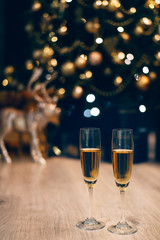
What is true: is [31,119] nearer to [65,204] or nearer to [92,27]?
[92,27]

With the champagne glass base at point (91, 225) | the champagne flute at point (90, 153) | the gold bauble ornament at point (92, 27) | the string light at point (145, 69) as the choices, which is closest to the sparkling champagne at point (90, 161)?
the champagne flute at point (90, 153)

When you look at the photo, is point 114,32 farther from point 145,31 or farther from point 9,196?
→ point 9,196

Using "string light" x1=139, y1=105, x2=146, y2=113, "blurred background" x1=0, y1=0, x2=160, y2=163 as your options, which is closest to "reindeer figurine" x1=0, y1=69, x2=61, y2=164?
"blurred background" x1=0, y1=0, x2=160, y2=163

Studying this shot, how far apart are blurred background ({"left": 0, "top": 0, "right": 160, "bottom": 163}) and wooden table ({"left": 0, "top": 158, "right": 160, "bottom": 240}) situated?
0.59 meters

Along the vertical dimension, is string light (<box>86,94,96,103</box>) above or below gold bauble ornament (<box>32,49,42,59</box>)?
below

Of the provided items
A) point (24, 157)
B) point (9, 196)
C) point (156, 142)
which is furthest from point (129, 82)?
point (9, 196)

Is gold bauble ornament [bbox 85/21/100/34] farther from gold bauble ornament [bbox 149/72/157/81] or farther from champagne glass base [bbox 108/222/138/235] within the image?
champagne glass base [bbox 108/222/138/235]

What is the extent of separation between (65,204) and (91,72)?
1.45 metres

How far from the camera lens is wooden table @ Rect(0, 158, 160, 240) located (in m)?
0.99

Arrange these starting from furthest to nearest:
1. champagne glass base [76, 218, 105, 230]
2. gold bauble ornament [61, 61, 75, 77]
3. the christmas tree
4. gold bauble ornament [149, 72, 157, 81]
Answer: gold bauble ornament [149, 72, 157, 81]
gold bauble ornament [61, 61, 75, 77]
the christmas tree
champagne glass base [76, 218, 105, 230]

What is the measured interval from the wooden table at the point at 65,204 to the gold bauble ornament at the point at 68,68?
76 cm

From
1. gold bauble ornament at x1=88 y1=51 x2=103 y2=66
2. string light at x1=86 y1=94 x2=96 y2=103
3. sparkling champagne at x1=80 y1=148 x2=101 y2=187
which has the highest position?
gold bauble ornament at x1=88 y1=51 x2=103 y2=66

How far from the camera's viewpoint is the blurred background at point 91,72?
87.7 inches

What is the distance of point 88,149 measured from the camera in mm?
938
